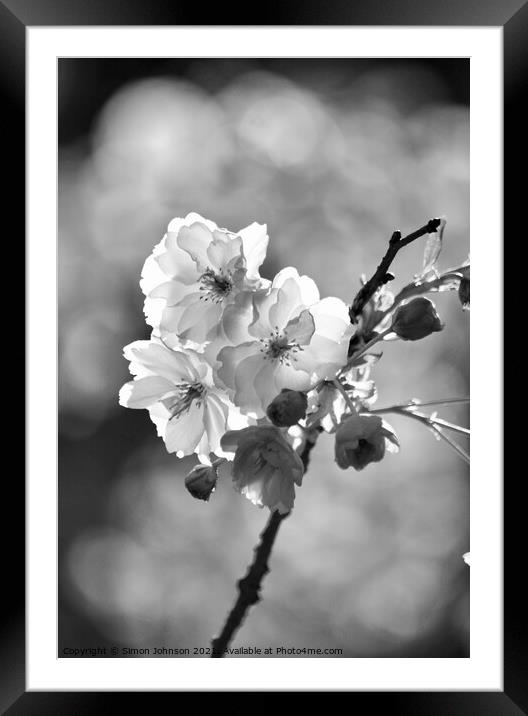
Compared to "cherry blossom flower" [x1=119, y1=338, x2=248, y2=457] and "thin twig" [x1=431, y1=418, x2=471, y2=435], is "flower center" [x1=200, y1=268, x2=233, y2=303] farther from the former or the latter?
"thin twig" [x1=431, y1=418, x2=471, y2=435]

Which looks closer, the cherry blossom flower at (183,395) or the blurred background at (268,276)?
the cherry blossom flower at (183,395)

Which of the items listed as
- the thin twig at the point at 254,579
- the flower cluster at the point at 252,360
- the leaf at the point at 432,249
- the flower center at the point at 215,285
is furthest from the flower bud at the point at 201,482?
the leaf at the point at 432,249

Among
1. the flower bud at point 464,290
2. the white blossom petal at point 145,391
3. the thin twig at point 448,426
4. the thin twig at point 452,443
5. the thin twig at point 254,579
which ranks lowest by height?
the thin twig at point 254,579

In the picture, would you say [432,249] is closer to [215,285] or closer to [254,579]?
[215,285]

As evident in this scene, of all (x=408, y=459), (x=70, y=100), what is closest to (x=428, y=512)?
(x=408, y=459)

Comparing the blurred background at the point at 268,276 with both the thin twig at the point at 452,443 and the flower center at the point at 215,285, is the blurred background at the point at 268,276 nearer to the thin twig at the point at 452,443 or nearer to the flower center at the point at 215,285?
the thin twig at the point at 452,443

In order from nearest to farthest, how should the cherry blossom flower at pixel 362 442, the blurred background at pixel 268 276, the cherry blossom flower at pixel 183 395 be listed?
the cherry blossom flower at pixel 362 442 < the cherry blossom flower at pixel 183 395 < the blurred background at pixel 268 276

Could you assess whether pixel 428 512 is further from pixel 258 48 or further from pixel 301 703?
pixel 258 48

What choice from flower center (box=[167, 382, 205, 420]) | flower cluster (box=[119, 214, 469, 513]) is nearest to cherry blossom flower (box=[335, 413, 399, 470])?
flower cluster (box=[119, 214, 469, 513])
